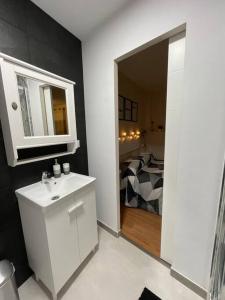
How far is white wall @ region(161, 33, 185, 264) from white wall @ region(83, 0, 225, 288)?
0.32 feet

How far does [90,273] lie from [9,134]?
1.43 metres

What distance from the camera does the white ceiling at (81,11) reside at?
1.14 m

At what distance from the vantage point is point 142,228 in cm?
182

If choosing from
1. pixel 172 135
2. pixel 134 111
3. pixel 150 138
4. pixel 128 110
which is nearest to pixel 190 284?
Result: pixel 172 135

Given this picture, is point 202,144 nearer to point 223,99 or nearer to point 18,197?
point 223,99

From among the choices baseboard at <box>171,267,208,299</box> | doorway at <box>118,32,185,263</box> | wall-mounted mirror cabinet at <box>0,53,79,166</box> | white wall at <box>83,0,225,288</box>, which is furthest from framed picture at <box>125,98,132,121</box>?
baseboard at <box>171,267,208,299</box>

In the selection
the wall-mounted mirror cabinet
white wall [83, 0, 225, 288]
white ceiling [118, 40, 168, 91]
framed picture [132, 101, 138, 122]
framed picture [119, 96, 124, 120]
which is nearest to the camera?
white wall [83, 0, 225, 288]

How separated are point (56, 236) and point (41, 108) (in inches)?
42.3

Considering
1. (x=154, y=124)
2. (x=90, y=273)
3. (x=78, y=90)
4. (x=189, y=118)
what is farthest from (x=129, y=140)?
(x=90, y=273)

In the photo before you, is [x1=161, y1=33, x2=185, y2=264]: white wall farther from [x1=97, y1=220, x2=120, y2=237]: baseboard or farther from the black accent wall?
the black accent wall

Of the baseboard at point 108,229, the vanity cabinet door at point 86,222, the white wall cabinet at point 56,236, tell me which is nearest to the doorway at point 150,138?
the baseboard at point 108,229

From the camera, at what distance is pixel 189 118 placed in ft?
3.15

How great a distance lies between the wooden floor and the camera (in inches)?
61.7

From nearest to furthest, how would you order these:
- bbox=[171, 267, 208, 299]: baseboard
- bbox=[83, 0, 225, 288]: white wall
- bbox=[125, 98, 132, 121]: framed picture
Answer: bbox=[83, 0, 225, 288]: white wall < bbox=[171, 267, 208, 299]: baseboard < bbox=[125, 98, 132, 121]: framed picture
